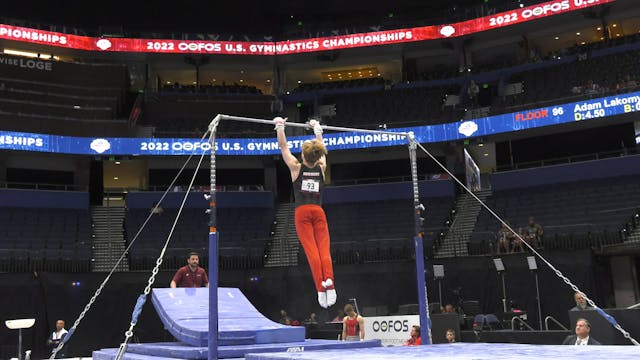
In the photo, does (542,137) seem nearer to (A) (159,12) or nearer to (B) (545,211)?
(B) (545,211)

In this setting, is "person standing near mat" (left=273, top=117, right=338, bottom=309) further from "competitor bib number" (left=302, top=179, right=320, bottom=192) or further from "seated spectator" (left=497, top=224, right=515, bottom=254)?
"seated spectator" (left=497, top=224, right=515, bottom=254)

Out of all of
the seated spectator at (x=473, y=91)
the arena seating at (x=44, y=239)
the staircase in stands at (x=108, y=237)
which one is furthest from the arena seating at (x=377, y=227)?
the arena seating at (x=44, y=239)

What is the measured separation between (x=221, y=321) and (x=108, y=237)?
61.0ft

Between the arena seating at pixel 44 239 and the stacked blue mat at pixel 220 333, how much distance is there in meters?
11.9

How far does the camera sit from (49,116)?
29172mm

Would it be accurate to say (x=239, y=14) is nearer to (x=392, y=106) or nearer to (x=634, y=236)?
(x=392, y=106)

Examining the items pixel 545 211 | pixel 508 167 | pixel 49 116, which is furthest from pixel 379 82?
pixel 49 116

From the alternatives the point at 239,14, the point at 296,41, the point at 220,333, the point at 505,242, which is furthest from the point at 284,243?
the point at 220,333

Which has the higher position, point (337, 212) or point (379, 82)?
point (379, 82)

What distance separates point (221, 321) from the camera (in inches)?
419

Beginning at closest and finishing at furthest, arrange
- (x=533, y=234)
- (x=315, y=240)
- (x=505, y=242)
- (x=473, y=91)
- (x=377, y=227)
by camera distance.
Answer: (x=315, y=240) < (x=533, y=234) < (x=505, y=242) < (x=377, y=227) < (x=473, y=91)

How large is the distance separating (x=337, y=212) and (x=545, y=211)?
955 cm

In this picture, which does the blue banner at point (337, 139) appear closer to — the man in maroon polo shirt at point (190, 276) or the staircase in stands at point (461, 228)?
the staircase in stands at point (461, 228)

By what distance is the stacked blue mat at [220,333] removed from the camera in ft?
30.1
